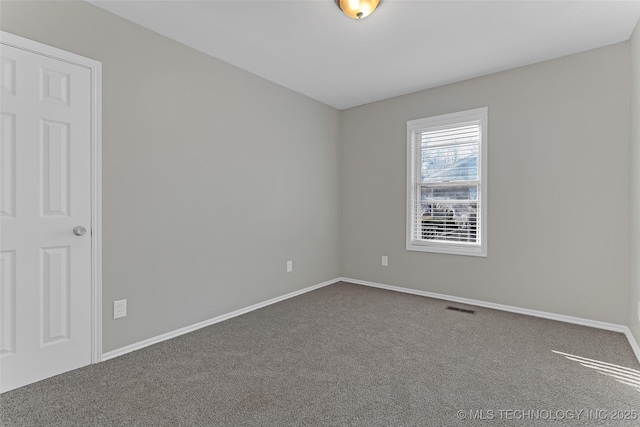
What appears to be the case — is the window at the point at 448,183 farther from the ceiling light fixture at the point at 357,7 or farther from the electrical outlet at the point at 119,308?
the electrical outlet at the point at 119,308

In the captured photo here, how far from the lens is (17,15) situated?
1.93 m

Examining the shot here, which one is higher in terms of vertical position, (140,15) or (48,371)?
(140,15)

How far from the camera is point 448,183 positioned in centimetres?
382

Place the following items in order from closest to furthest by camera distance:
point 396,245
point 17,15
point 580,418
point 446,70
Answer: point 580,418
point 17,15
point 446,70
point 396,245

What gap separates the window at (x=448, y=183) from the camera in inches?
141

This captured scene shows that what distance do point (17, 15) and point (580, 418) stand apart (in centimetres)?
389

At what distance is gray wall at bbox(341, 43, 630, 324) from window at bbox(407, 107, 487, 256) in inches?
4.0

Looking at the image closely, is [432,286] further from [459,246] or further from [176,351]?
[176,351]

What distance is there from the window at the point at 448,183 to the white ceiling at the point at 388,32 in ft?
1.99

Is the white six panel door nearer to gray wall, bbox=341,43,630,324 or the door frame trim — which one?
the door frame trim

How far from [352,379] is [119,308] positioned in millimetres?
1779

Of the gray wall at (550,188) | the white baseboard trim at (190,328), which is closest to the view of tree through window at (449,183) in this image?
the gray wall at (550,188)

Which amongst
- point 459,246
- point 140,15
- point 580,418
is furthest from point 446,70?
point 580,418

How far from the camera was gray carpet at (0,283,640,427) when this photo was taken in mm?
1691
